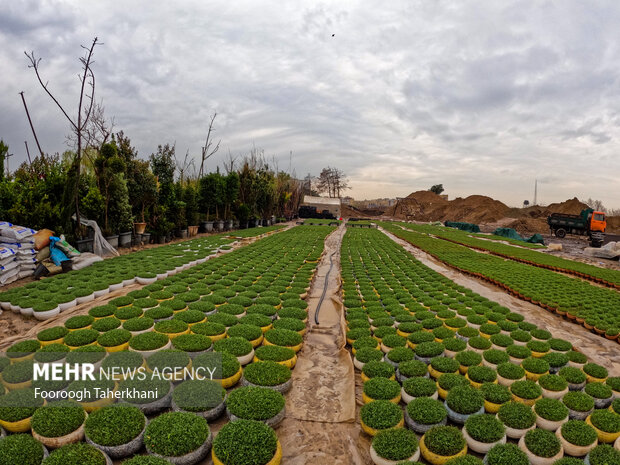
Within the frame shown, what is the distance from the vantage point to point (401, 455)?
2180mm

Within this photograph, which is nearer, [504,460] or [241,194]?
[504,460]

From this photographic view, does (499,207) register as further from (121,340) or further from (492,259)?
(121,340)

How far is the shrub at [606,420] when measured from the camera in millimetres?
2447

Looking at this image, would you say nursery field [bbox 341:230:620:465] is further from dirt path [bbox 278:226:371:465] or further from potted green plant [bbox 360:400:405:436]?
dirt path [bbox 278:226:371:465]

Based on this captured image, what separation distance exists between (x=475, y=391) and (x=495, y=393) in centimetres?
19

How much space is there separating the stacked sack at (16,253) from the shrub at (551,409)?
A: 8926 millimetres

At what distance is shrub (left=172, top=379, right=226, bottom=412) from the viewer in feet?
8.36

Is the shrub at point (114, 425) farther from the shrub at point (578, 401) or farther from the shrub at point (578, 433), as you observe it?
the shrub at point (578, 401)

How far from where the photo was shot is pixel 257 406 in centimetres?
258

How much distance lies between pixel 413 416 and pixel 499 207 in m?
49.8

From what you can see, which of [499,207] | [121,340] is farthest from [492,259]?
[499,207]

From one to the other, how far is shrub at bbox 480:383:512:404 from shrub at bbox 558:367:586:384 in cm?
84

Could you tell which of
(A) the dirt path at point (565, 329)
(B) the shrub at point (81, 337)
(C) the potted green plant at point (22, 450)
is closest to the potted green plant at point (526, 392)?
(A) the dirt path at point (565, 329)

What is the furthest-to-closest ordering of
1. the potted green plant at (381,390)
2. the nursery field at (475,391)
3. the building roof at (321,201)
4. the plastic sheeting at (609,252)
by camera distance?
1. the building roof at (321,201)
2. the plastic sheeting at (609,252)
3. the potted green plant at (381,390)
4. the nursery field at (475,391)
